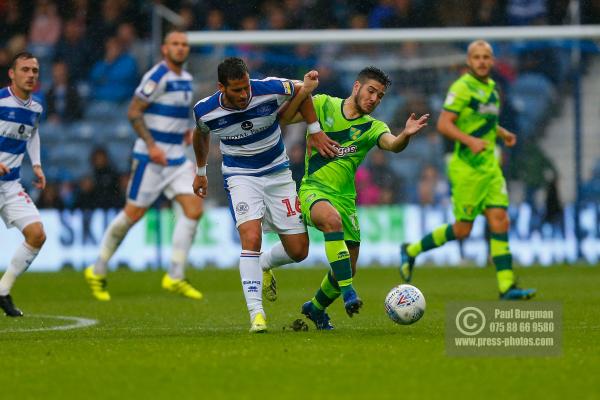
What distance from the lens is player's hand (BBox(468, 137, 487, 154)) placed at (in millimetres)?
10938

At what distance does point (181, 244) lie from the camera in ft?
42.3

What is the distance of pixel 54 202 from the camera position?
18.3 metres

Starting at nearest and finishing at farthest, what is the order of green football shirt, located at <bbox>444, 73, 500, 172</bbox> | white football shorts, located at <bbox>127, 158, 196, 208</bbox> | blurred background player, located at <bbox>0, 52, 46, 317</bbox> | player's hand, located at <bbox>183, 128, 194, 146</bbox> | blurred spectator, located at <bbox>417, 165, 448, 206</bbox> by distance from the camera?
1. blurred background player, located at <bbox>0, 52, 46, 317</bbox>
2. green football shirt, located at <bbox>444, 73, 500, 172</bbox>
3. white football shorts, located at <bbox>127, 158, 196, 208</bbox>
4. player's hand, located at <bbox>183, 128, 194, 146</bbox>
5. blurred spectator, located at <bbox>417, 165, 448, 206</bbox>

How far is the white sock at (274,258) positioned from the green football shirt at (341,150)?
55 centimetres

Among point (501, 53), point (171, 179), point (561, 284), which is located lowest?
point (561, 284)

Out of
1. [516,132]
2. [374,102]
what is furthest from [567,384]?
[516,132]

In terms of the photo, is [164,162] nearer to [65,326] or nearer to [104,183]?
[65,326]

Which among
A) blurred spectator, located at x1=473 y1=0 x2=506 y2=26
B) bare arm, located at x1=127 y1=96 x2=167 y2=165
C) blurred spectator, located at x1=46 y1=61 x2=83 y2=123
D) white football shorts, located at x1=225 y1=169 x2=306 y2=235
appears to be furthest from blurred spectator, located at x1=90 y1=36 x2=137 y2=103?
white football shorts, located at x1=225 y1=169 x2=306 y2=235

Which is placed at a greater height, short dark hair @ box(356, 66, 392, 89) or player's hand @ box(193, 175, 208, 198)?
short dark hair @ box(356, 66, 392, 89)

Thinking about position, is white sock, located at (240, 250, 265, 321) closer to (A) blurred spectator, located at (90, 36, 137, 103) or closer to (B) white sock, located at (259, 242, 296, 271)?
(B) white sock, located at (259, 242, 296, 271)

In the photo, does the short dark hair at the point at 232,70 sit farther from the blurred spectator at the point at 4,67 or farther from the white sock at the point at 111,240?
the blurred spectator at the point at 4,67

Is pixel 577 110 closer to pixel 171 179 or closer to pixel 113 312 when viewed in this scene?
pixel 171 179

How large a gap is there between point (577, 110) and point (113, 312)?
9.49 metres

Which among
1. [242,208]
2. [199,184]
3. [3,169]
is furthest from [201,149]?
[3,169]
